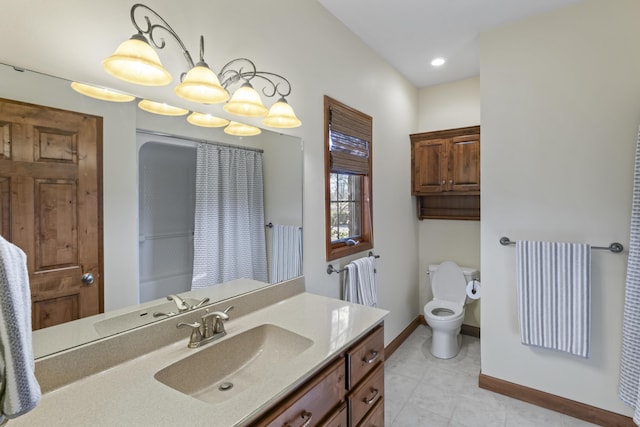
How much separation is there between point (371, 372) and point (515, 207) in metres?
1.63

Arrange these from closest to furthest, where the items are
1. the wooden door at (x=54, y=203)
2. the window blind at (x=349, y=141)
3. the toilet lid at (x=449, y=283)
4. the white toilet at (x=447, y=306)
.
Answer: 1. the wooden door at (x=54, y=203)
2. the window blind at (x=349, y=141)
3. the white toilet at (x=447, y=306)
4. the toilet lid at (x=449, y=283)

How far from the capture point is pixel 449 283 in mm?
3186

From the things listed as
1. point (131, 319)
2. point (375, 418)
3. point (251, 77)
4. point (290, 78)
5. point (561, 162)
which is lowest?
point (375, 418)

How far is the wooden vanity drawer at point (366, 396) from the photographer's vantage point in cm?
132

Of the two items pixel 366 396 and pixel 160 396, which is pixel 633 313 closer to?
pixel 366 396

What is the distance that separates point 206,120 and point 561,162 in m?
2.25

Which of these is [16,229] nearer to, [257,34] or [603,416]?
[257,34]

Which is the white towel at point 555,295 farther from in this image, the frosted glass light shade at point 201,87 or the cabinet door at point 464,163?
the frosted glass light shade at point 201,87

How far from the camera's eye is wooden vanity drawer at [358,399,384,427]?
1412 millimetres

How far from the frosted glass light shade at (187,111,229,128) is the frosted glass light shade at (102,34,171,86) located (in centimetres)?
28

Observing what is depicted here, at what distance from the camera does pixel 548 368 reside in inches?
86.9

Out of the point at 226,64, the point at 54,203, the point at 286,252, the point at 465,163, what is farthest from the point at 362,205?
the point at 54,203

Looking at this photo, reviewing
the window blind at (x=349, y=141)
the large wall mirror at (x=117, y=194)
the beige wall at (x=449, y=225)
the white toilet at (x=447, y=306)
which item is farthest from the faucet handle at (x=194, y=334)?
the beige wall at (x=449, y=225)

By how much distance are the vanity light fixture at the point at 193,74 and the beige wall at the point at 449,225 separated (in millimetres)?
2229
